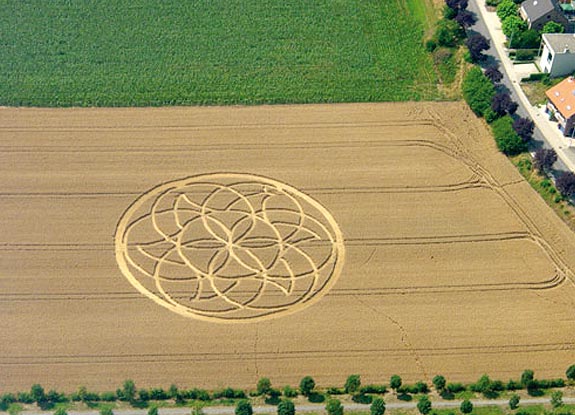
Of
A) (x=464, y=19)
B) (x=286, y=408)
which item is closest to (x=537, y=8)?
(x=464, y=19)

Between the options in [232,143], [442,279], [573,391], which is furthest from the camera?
[232,143]

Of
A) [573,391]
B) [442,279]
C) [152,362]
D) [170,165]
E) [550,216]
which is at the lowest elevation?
[573,391]

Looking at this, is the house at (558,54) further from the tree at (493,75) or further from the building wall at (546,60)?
the tree at (493,75)

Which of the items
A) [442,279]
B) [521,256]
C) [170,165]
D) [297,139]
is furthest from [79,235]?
[521,256]

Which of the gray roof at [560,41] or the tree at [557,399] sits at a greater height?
the gray roof at [560,41]

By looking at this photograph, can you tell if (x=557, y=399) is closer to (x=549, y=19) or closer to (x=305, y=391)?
(x=305, y=391)

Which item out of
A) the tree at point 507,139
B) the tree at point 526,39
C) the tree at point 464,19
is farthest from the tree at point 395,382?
the tree at point 464,19

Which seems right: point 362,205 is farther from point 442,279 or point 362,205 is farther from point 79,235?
point 79,235
